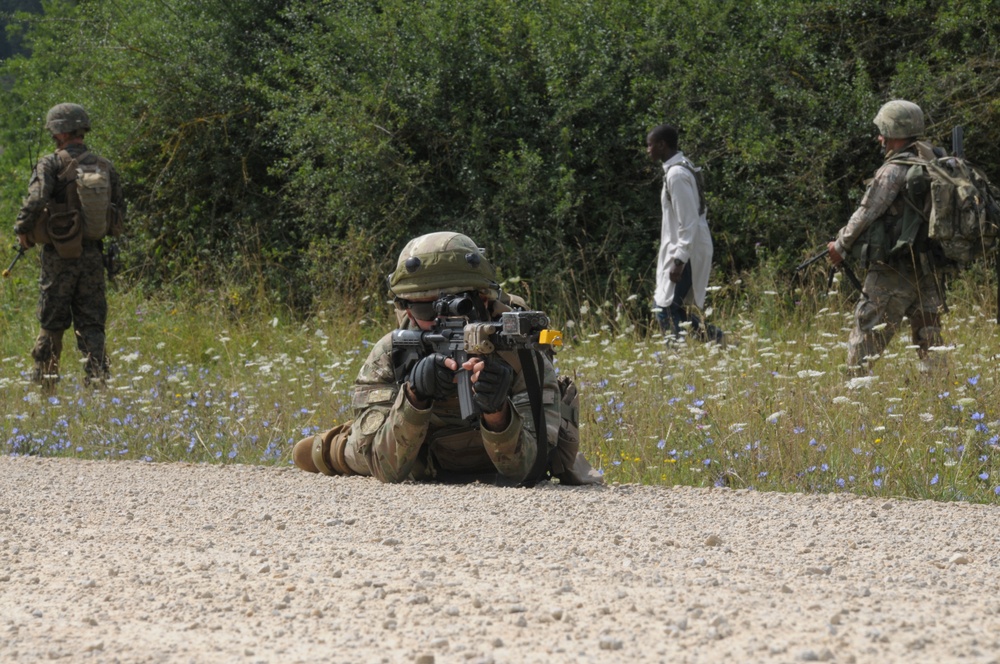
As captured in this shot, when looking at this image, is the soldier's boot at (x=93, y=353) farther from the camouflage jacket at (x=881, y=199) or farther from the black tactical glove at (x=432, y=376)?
the camouflage jacket at (x=881, y=199)

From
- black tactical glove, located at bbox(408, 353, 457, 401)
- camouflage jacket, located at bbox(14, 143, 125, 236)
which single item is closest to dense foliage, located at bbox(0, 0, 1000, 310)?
camouflage jacket, located at bbox(14, 143, 125, 236)

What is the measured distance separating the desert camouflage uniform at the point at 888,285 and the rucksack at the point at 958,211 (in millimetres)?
161

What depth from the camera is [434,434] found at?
5379 mm

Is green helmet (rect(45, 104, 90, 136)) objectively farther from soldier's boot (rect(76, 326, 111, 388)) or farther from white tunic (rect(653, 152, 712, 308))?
white tunic (rect(653, 152, 712, 308))

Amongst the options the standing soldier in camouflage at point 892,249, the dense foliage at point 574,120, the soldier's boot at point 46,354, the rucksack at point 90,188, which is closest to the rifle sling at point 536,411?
the standing soldier in camouflage at point 892,249

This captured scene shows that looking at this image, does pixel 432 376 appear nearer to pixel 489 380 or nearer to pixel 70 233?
pixel 489 380

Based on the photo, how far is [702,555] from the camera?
407 centimetres

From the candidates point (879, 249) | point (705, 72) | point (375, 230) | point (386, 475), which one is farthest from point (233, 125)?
point (386, 475)

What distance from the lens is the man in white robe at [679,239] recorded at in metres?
9.57

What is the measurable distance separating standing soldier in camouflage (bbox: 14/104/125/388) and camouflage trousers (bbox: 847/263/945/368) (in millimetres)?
4970

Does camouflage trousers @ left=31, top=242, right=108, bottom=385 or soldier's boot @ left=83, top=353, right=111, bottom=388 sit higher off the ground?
camouflage trousers @ left=31, top=242, right=108, bottom=385

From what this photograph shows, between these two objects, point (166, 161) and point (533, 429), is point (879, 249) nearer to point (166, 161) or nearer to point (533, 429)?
point (533, 429)

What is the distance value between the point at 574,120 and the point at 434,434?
7313mm

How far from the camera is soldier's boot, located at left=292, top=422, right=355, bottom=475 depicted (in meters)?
5.76
